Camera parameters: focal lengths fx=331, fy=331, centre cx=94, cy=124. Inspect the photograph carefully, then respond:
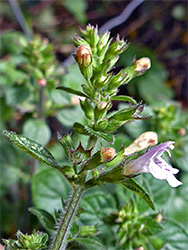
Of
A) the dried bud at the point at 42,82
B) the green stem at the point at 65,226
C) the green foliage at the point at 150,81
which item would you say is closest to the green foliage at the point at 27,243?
the green stem at the point at 65,226

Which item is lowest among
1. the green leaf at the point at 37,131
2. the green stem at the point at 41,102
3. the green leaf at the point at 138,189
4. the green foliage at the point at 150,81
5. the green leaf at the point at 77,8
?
the green leaf at the point at 138,189

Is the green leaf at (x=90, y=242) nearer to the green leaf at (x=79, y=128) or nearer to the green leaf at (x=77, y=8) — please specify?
the green leaf at (x=79, y=128)

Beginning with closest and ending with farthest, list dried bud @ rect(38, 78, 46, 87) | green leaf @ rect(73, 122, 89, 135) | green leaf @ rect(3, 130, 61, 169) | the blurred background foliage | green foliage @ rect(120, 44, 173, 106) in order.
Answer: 1. green leaf @ rect(3, 130, 61, 169)
2. green leaf @ rect(73, 122, 89, 135)
3. the blurred background foliage
4. dried bud @ rect(38, 78, 46, 87)
5. green foliage @ rect(120, 44, 173, 106)

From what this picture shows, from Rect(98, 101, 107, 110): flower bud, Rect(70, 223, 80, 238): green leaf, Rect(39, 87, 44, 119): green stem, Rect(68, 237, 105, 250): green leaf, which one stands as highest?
Rect(39, 87, 44, 119): green stem

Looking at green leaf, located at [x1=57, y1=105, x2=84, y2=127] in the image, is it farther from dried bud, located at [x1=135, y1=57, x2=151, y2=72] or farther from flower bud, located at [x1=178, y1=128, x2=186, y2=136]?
dried bud, located at [x1=135, y1=57, x2=151, y2=72]

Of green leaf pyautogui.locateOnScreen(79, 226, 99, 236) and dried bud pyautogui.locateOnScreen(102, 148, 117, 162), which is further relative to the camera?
green leaf pyautogui.locateOnScreen(79, 226, 99, 236)

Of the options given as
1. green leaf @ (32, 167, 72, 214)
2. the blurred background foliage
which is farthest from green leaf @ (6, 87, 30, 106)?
green leaf @ (32, 167, 72, 214)

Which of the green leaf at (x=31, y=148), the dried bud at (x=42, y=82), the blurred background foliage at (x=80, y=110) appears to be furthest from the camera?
the dried bud at (x=42, y=82)
